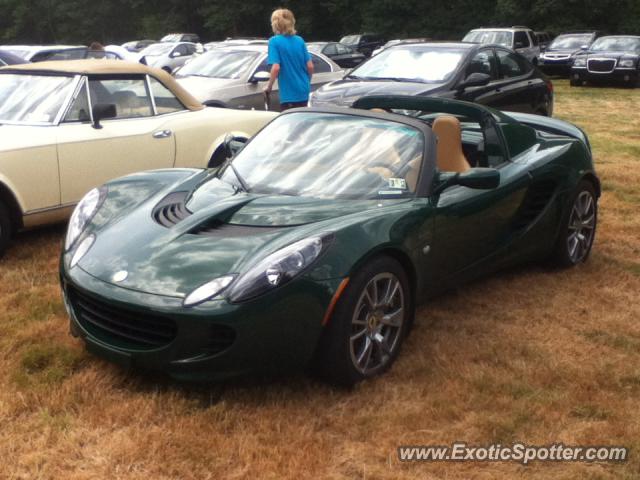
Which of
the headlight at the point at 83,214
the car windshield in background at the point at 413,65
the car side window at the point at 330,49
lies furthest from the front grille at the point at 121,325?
the car side window at the point at 330,49

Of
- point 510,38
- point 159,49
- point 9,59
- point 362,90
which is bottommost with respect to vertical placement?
point 159,49

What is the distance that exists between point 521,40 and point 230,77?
17520 mm

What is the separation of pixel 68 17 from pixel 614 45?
159ft

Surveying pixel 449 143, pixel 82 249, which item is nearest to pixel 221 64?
pixel 449 143

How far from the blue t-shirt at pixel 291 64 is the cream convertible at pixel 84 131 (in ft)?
4.51

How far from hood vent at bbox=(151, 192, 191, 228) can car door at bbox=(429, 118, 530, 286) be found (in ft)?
4.42

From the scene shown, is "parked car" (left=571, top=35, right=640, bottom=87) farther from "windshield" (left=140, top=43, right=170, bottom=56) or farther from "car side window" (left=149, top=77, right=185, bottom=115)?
"car side window" (left=149, top=77, right=185, bottom=115)

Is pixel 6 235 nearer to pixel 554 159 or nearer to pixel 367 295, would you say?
pixel 367 295

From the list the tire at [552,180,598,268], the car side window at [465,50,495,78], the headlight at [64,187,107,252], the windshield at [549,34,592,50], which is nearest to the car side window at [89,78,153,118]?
the headlight at [64,187,107,252]

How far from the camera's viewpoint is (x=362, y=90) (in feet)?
30.0

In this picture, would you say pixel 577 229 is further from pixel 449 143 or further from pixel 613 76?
pixel 613 76

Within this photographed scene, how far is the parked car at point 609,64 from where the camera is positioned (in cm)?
2244

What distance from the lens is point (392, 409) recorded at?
3607mm

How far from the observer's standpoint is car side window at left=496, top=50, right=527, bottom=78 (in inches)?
403
